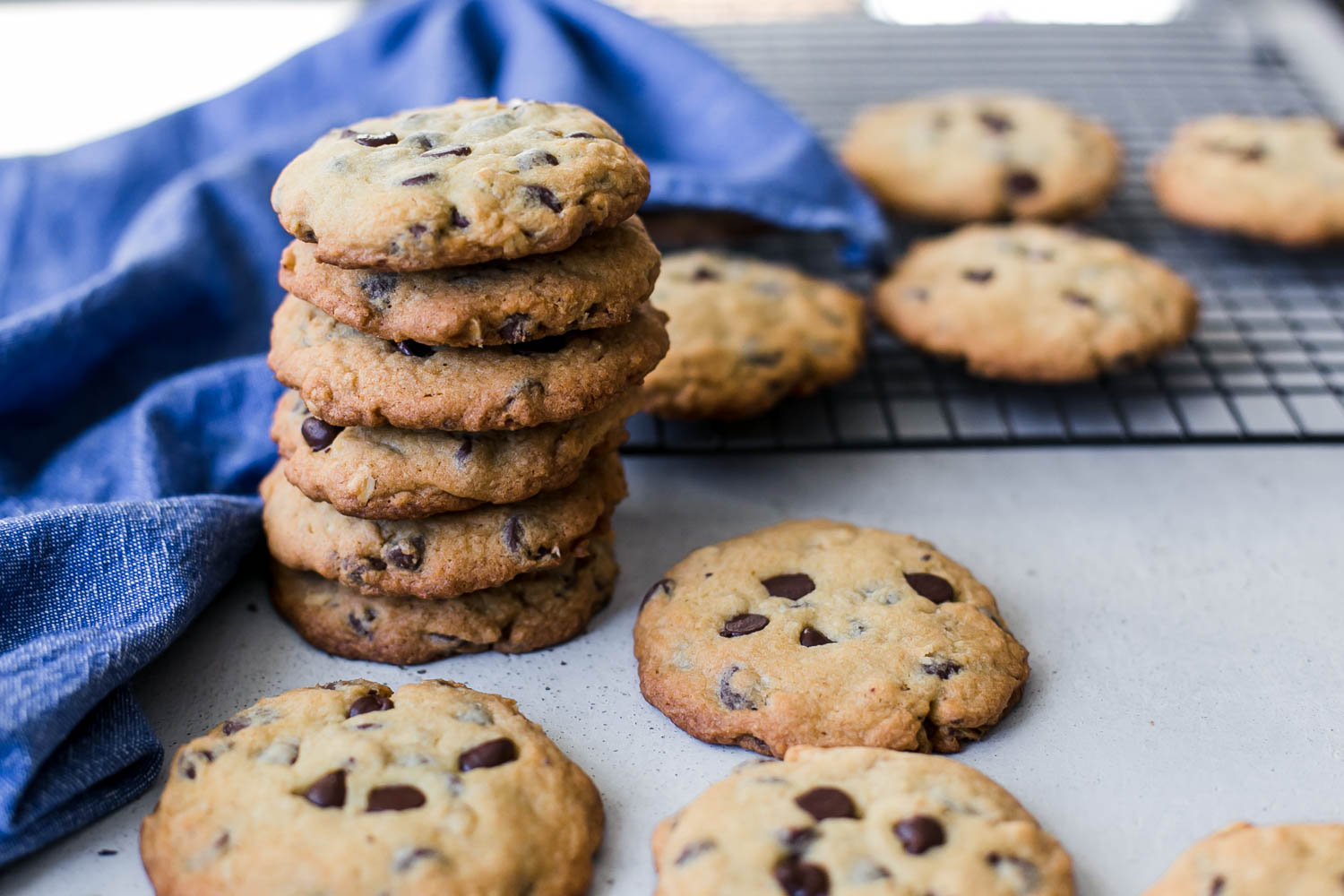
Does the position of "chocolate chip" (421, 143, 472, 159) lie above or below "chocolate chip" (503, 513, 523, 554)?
above

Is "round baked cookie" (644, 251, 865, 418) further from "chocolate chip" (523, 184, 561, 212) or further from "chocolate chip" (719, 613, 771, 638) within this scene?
"chocolate chip" (523, 184, 561, 212)

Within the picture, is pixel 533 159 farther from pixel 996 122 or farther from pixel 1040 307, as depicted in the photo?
pixel 996 122

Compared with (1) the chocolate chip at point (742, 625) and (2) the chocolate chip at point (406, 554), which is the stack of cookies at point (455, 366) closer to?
(2) the chocolate chip at point (406, 554)

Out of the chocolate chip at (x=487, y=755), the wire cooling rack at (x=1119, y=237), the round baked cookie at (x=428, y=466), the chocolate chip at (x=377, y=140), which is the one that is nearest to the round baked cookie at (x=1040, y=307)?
the wire cooling rack at (x=1119, y=237)

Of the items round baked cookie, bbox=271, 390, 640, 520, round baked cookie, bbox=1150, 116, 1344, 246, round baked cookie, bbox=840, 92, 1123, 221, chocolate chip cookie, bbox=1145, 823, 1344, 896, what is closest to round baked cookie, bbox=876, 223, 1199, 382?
round baked cookie, bbox=840, 92, 1123, 221

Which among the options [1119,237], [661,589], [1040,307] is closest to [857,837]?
[661,589]

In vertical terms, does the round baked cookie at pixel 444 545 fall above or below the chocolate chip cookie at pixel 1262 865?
above
